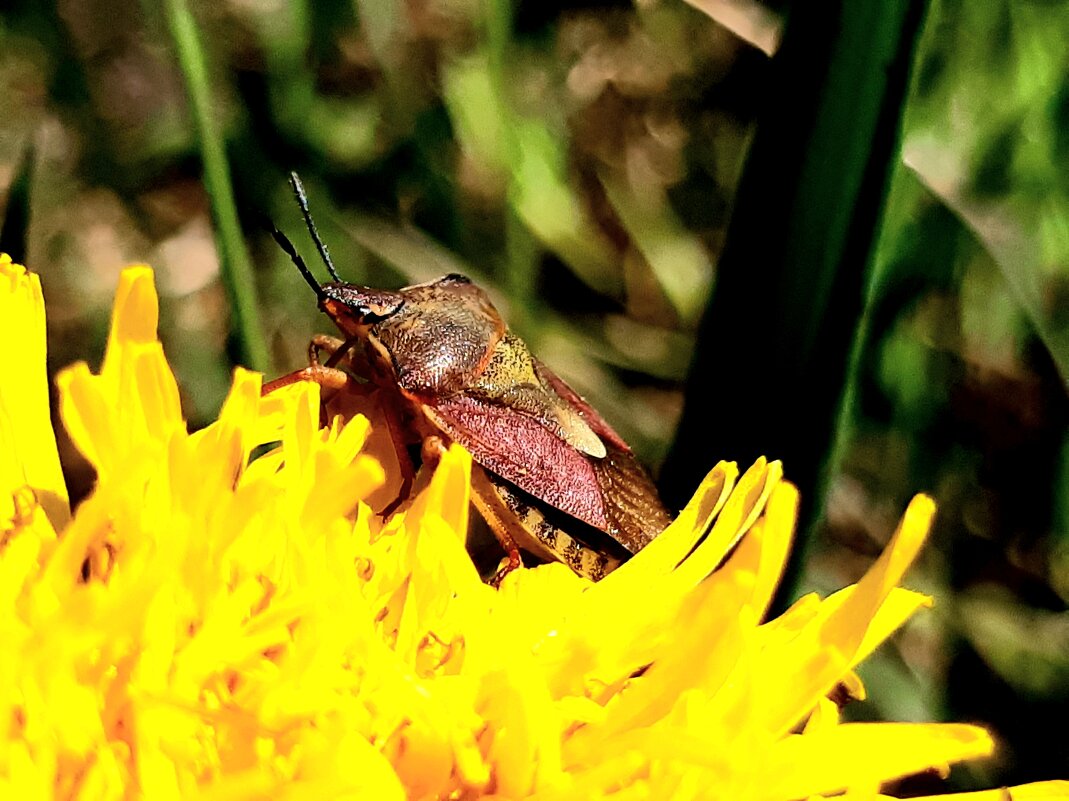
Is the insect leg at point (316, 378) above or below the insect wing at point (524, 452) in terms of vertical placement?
above

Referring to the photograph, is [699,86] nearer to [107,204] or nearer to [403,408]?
[107,204]

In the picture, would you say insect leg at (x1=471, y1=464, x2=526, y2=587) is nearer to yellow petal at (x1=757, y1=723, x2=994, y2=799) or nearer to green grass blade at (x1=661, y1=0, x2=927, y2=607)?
green grass blade at (x1=661, y1=0, x2=927, y2=607)

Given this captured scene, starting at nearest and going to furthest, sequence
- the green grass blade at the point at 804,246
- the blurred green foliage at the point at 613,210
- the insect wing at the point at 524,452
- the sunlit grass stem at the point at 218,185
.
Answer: the green grass blade at the point at 804,246
the insect wing at the point at 524,452
the sunlit grass stem at the point at 218,185
the blurred green foliage at the point at 613,210

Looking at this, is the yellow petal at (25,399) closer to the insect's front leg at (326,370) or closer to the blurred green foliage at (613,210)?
the insect's front leg at (326,370)

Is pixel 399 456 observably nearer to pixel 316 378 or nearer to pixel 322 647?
pixel 316 378

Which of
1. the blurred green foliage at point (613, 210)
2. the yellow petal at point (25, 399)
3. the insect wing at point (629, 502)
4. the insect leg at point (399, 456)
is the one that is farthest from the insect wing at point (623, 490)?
the blurred green foliage at point (613, 210)

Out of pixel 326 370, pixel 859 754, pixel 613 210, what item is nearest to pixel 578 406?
pixel 326 370

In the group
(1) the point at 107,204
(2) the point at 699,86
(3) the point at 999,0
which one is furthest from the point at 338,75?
(3) the point at 999,0
